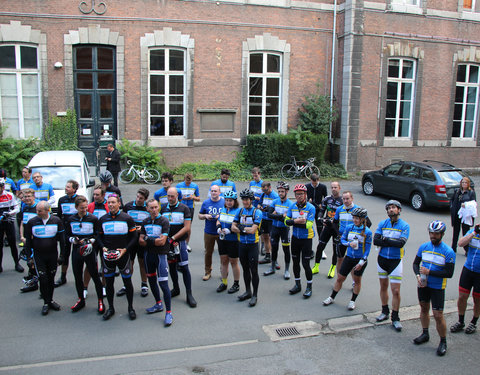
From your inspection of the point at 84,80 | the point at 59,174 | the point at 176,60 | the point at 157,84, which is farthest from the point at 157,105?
the point at 59,174

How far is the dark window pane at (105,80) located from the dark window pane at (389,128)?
12293 millimetres

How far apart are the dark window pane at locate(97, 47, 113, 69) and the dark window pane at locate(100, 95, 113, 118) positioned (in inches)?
46.0

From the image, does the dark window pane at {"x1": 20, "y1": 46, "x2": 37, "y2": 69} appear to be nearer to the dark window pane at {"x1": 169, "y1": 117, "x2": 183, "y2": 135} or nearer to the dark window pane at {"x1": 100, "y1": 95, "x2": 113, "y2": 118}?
the dark window pane at {"x1": 100, "y1": 95, "x2": 113, "y2": 118}

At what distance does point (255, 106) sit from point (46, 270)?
14.6 meters

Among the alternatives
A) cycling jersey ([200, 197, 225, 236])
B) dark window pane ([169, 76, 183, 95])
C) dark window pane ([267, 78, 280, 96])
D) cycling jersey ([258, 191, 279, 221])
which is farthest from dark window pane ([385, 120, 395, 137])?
cycling jersey ([200, 197, 225, 236])

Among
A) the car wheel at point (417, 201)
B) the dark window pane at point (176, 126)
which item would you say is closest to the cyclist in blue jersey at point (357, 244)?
the car wheel at point (417, 201)

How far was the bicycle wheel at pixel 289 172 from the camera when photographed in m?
19.4

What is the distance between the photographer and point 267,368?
5.71 m

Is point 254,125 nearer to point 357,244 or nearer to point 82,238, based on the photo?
point 357,244

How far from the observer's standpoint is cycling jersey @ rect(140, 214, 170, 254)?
6926mm

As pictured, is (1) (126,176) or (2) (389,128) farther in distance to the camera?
(2) (389,128)

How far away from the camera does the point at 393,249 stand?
6805mm

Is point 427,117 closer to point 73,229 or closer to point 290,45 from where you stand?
point 290,45

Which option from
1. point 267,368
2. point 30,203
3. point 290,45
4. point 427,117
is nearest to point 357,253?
point 267,368
